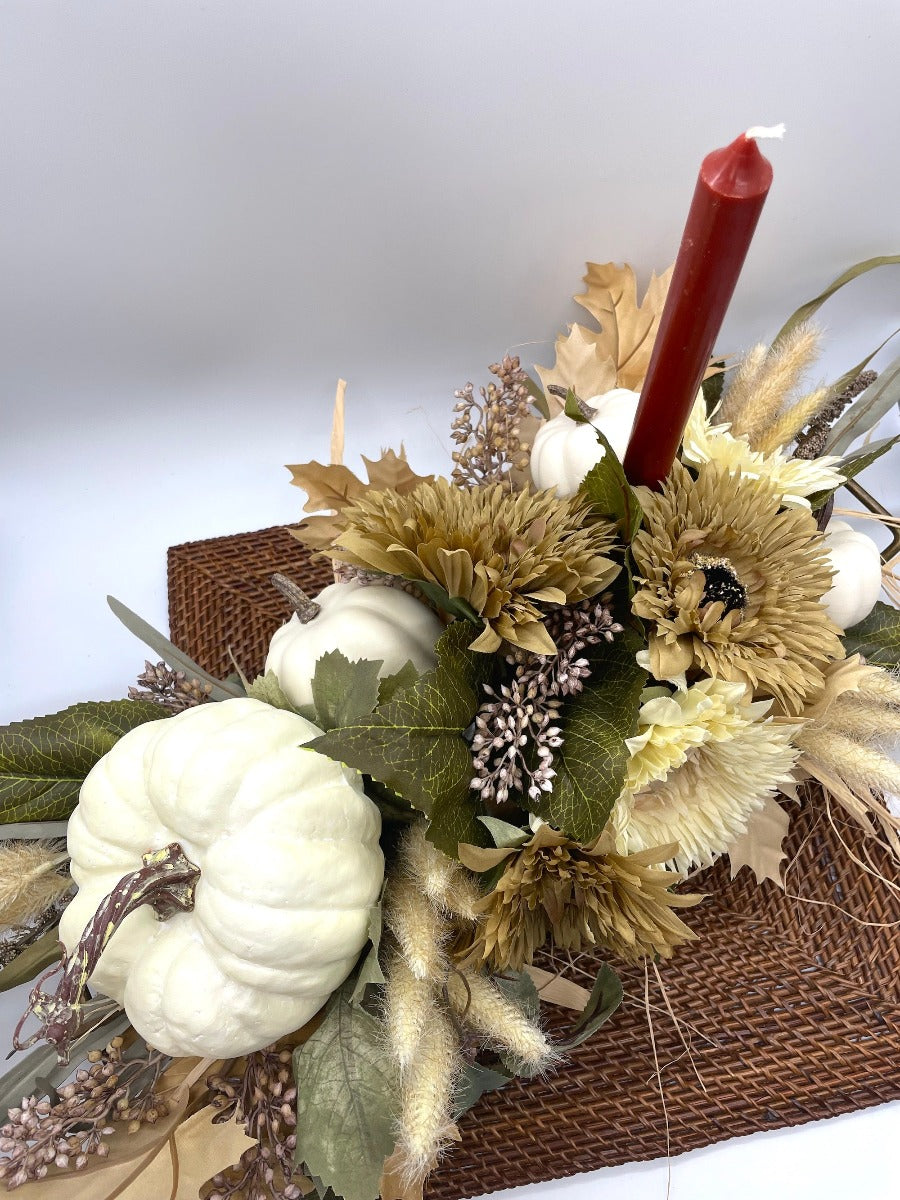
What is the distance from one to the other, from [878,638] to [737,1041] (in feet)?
1.10

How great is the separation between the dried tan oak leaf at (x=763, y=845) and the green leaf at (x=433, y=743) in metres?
0.27

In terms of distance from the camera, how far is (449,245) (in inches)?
34.2

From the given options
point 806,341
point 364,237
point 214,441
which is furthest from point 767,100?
point 214,441

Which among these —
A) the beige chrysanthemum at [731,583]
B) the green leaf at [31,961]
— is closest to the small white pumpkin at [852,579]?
the beige chrysanthemum at [731,583]

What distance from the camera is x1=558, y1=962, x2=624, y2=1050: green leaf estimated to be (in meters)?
0.56

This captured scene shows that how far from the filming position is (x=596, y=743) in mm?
528

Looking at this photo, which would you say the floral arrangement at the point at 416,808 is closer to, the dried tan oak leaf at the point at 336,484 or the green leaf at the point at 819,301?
the dried tan oak leaf at the point at 336,484

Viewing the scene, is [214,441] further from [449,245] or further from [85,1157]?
[85,1157]

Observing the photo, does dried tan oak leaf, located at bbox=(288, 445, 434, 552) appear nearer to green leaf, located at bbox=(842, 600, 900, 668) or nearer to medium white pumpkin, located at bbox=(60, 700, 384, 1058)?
medium white pumpkin, located at bbox=(60, 700, 384, 1058)

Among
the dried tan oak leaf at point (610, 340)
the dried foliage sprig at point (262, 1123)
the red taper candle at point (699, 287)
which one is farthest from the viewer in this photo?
the dried tan oak leaf at point (610, 340)

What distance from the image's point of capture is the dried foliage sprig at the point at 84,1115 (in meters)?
0.54

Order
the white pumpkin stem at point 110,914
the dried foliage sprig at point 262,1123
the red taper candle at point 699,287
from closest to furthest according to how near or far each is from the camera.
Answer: the red taper candle at point 699,287, the white pumpkin stem at point 110,914, the dried foliage sprig at point 262,1123

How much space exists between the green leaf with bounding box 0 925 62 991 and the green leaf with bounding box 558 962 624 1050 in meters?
0.36

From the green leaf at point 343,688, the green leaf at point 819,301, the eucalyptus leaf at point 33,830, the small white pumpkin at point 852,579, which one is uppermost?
the green leaf at point 819,301
